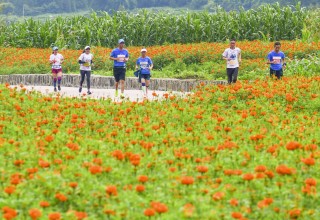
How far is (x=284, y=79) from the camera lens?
50.5ft

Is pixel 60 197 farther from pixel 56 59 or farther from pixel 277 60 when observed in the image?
pixel 56 59

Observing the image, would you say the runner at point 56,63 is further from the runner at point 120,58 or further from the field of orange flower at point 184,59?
the field of orange flower at point 184,59

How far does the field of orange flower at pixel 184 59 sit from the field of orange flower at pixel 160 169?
12430 mm

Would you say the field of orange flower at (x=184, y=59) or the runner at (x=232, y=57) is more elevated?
the runner at (x=232, y=57)

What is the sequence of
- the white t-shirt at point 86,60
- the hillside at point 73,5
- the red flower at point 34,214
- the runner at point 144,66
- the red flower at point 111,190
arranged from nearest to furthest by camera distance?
the red flower at point 34,214 → the red flower at point 111,190 → the runner at point 144,66 → the white t-shirt at point 86,60 → the hillside at point 73,5

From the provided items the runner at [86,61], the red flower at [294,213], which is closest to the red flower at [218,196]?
the red flower at [294,213]

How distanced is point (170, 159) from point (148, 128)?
80.9 inches

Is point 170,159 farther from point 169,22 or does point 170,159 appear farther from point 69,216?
point 169,22

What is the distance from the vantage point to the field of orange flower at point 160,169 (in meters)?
5.77

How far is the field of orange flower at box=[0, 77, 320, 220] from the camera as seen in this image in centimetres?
577

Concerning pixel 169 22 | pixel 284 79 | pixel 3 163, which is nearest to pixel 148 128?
pixel 3 163

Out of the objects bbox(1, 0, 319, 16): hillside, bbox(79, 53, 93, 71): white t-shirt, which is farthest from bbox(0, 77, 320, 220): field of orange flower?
bbox(1, 0, 319, 16): hillside

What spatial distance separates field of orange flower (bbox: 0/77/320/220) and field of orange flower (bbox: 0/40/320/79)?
40.8ft

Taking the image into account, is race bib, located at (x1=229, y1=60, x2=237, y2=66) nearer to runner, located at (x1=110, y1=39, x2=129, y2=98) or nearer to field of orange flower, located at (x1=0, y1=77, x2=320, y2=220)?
runner, located at (x1=110, y1=39, x2=129, y2=98)
